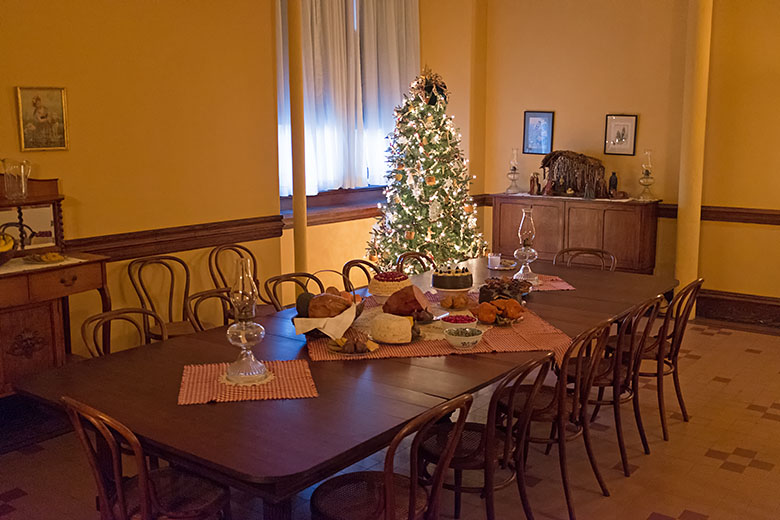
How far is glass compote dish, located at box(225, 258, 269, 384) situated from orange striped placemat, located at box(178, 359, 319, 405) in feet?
0.16

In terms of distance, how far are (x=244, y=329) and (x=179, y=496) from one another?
0.63m

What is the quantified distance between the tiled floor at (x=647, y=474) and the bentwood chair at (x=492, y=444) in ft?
1.56

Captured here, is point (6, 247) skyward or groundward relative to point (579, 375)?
skyward

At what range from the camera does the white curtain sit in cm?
727

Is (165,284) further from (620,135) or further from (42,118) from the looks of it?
(620,135)

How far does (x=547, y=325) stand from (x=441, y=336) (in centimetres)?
58

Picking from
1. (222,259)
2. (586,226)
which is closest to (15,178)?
(222,259)

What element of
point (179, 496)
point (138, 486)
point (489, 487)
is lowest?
point (489, 487)

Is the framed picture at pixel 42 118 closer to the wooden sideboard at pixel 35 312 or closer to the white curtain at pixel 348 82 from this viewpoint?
the wooden sideboard at pixel 35 312

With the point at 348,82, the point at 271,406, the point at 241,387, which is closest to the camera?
the point at 271,406

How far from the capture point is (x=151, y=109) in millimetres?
5277

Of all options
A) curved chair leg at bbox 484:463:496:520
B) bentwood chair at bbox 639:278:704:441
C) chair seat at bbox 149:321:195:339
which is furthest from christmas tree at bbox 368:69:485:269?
curved chair leg at bbox 484:463:496:520

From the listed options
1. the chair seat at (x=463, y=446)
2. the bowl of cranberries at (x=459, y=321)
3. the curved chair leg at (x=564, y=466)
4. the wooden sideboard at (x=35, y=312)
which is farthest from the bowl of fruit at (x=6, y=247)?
the curved chair leg at (x=564, y=466)

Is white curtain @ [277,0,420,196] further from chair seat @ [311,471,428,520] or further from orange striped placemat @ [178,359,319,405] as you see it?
chair seat @ [311,471,428,520]
